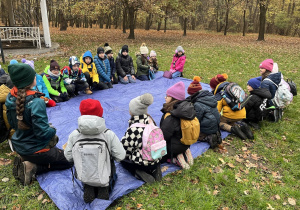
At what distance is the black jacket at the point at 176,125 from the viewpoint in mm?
3436

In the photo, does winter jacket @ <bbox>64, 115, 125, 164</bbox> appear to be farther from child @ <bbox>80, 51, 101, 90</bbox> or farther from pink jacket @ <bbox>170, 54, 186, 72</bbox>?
pink jacket @ <bbox>170, 54, 186, 72</bbox>

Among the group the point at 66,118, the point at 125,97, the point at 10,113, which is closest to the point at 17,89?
the point at 10,113

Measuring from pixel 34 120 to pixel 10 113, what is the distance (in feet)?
1.88

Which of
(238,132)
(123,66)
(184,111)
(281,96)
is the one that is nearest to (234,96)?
(238,132)

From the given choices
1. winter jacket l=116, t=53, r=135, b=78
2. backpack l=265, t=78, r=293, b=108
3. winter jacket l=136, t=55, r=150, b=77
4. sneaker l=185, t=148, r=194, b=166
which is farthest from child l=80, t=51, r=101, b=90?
backpack l=265, t=78, r=293, b=108

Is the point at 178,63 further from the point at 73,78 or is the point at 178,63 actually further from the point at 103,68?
the point at 73,78

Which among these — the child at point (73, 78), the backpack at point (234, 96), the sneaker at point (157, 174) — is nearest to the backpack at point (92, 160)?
the sneaker at point (157, 174)

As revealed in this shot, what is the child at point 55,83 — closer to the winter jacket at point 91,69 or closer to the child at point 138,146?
the winter jacket at point 91,69

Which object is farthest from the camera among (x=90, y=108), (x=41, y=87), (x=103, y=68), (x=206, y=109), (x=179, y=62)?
(x=179, y=62)

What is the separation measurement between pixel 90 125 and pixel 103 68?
17.2ft

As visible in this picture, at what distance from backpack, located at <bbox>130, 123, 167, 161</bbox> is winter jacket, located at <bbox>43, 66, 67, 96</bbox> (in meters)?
3.81

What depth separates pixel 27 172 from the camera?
10.9 feet

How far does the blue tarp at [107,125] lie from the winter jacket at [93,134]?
0.61 metres

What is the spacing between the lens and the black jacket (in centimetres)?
344
